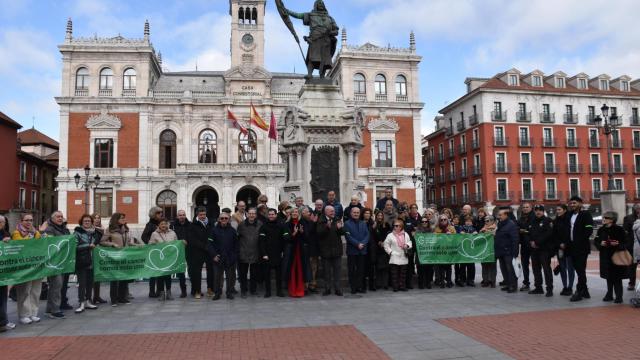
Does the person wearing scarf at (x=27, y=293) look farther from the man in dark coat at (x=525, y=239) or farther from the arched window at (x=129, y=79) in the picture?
the arched window at (x=129, y=79)

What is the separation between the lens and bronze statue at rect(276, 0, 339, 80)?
41.3 feet

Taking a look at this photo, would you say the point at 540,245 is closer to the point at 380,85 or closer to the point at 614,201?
the point at 614,201

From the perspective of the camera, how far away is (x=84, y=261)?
9016mm

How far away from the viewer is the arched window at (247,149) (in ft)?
150

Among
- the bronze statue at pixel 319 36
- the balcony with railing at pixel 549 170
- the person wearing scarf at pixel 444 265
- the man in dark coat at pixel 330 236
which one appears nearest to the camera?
the man in dark coat at pixel 330 236

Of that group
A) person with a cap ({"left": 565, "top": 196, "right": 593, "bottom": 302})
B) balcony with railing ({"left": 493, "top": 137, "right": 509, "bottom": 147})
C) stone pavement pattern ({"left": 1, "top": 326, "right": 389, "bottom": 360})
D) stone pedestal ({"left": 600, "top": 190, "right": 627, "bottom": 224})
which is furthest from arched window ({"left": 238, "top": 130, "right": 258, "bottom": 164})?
stone pavement pattern ({"left": 1, "top": 326, "right": 389, "bottom": 360})

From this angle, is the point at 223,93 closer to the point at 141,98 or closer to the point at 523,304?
the point at 141,98

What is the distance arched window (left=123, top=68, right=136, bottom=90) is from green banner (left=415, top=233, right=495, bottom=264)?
1580 inches

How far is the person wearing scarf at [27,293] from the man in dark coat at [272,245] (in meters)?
4.13

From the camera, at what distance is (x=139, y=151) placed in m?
43.8

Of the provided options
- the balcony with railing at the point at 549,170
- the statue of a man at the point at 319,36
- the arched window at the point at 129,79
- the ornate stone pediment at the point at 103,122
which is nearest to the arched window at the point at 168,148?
the ornate stone pediment at the point at 103,122

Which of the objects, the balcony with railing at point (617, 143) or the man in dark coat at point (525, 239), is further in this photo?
the balcony with railing at point (617, 143)

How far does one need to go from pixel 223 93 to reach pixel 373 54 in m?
15.3

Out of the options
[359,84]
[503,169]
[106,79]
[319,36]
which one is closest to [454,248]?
[319,36]
